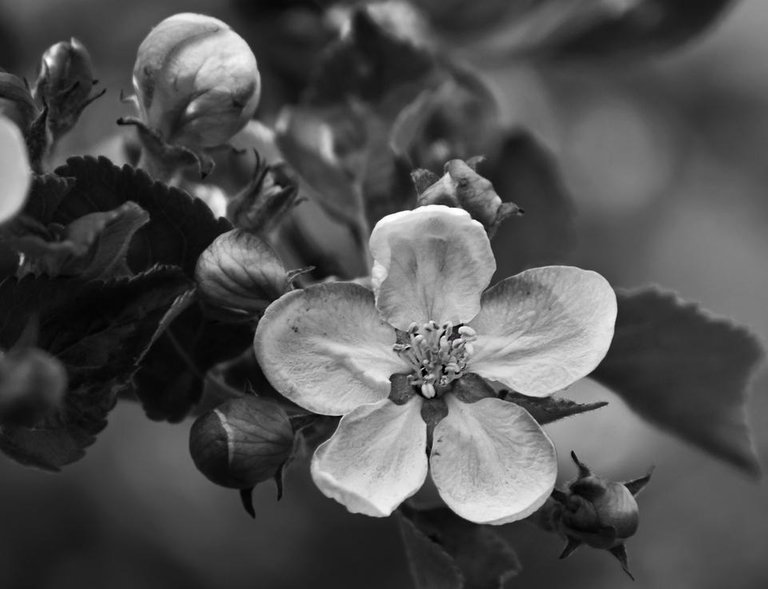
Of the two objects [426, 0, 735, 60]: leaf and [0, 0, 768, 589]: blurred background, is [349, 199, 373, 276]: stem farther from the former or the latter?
[426, 0, 735, 60]: leaf

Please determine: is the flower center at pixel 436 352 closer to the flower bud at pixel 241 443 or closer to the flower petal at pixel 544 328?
the flower petal at pixel 544 328

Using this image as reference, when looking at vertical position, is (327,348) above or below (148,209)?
below

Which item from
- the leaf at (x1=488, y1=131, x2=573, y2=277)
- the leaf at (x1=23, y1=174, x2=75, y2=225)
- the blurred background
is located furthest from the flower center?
the blurred background

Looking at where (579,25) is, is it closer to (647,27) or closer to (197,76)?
(647,27)

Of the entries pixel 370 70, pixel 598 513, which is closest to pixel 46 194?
pixel 598 513

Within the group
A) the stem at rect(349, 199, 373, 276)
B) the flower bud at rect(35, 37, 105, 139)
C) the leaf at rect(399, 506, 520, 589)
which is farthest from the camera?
the stem at rect(349, 199, 373, 276)

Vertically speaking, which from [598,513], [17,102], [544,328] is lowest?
[598,513]
